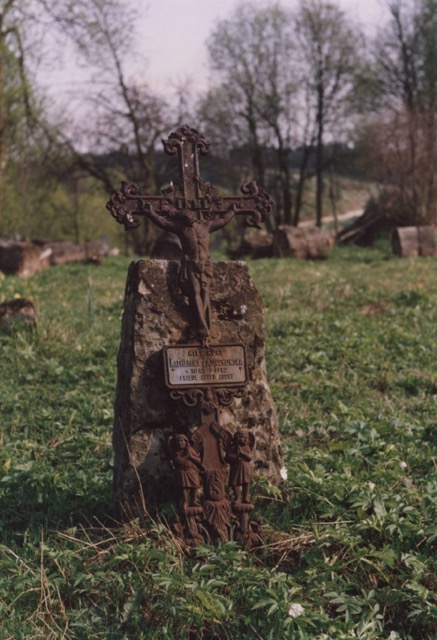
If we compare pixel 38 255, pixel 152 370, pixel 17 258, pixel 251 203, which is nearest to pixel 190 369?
pixel 152 370

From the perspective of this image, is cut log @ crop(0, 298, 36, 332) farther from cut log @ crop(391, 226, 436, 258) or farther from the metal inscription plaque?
cut log @ crop(391, 226, 436, 258)

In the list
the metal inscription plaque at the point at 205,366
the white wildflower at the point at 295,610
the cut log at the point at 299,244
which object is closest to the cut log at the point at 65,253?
the cut log at the point at 299,244

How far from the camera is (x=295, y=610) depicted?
3.09 metres

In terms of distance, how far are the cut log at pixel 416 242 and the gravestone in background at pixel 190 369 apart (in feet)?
41.7

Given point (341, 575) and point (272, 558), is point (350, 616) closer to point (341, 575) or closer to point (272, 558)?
point (341, 575)

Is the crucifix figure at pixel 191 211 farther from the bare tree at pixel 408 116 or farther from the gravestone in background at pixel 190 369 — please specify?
the bare tree at pixel 408 116

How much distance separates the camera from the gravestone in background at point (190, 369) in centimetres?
374

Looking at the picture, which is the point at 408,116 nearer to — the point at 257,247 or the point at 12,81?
the point at 257,247

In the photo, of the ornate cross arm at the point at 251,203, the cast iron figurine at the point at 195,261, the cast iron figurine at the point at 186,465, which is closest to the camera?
the cast iron figurine at the point at 186,465

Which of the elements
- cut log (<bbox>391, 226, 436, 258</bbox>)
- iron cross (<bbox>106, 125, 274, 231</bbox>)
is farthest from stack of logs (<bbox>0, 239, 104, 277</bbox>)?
iron cross (<bbox>106, 125, 274, 231</bbox>)

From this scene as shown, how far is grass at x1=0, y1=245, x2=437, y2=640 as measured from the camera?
3150 mm

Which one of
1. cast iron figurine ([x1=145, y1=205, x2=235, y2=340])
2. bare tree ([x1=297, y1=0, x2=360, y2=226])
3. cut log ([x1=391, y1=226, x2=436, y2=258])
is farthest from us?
bare tree ([x1=297, y1=0, x2=360, y2=226])

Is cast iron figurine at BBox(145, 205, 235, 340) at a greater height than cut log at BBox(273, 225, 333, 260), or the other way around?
→ cast iron figurine at BBox(145, 205, 235, 340)

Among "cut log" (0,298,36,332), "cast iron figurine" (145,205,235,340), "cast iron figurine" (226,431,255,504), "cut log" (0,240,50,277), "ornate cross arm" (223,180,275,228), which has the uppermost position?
"ornate cross arm" (223,180,275,228)
